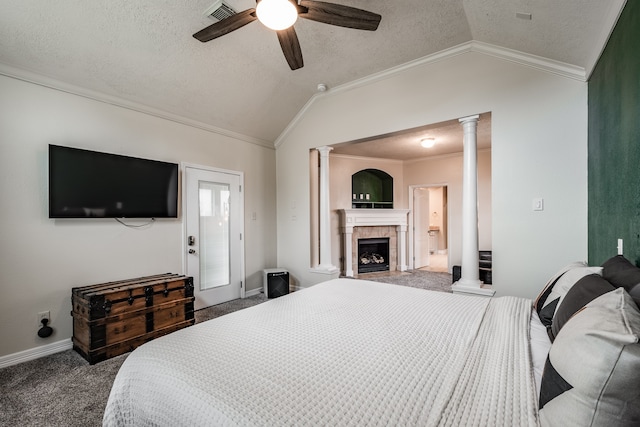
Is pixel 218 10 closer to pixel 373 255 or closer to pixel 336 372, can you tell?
pixel 336 372

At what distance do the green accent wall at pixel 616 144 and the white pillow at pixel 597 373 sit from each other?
3.43ft

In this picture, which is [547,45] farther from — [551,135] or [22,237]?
A: [22,237]

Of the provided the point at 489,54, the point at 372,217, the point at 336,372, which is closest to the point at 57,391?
the point at 336,372

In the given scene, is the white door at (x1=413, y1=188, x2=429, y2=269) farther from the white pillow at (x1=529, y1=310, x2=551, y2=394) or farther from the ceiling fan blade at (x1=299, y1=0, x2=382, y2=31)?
the white pillow at (x1=529, y1=310, x2=551, y2=394)

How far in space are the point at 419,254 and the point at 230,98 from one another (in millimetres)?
5071

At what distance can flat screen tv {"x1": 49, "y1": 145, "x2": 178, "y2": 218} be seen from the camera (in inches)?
99.3

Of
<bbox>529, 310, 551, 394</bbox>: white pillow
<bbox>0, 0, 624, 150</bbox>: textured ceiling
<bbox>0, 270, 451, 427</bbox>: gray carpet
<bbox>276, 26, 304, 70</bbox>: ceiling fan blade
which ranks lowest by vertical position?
<bbox>0, 270, 451, 427</bbox>: gray carpet

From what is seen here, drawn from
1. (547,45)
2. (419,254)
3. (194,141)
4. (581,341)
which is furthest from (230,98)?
(419,254)

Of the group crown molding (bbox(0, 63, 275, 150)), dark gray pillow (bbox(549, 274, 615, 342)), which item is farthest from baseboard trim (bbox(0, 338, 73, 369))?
dark gray pillow (bbox(549, 274, 615, 342))

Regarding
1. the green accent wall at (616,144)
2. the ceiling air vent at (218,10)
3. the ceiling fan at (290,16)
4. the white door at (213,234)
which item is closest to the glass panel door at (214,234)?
the white door at (213,234)

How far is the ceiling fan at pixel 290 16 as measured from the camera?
5.75 feet

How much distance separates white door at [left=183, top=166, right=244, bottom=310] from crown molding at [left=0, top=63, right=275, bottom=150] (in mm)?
575

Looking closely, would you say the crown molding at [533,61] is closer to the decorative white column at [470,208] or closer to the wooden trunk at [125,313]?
the decorative white column at [470,208]

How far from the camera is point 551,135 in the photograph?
2539 mm
